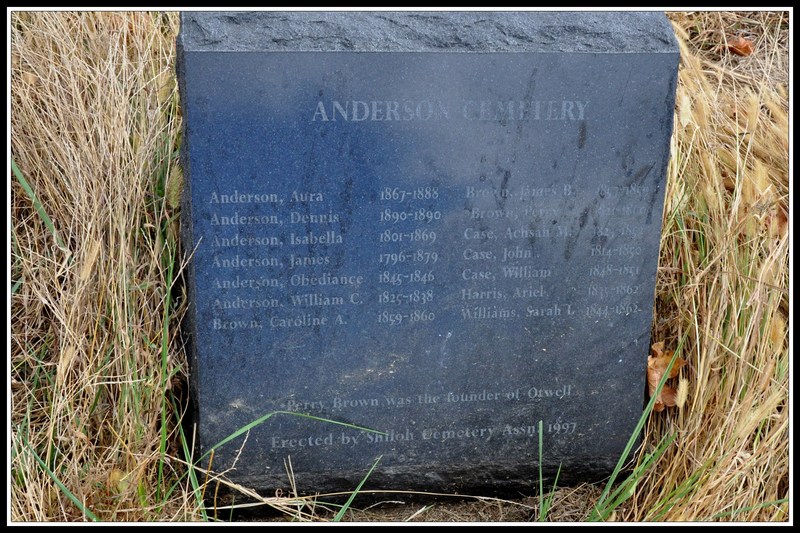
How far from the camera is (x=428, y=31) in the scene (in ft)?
7.47

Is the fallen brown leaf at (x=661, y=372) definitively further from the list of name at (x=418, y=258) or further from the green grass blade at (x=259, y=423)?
the green grass blade at (x=259, y=423)

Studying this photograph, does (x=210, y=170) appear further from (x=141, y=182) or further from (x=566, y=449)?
(x=566, y=449)

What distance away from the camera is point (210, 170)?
7.30 ft

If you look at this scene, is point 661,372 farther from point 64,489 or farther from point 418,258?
point 64,489

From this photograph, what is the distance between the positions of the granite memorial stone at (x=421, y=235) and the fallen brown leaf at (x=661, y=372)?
8cm

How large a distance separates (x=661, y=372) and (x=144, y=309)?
1715mm

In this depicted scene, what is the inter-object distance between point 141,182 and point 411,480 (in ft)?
4.28

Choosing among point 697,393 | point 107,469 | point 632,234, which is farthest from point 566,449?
point 107,469

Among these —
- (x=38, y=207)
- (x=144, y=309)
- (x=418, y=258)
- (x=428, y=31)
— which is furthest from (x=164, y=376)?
(x=428, y=31)

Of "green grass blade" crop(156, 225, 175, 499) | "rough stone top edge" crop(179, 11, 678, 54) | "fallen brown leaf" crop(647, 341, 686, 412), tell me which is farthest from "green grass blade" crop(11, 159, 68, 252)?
"fallen brown leaf" crop(647, 341, 686, 412)

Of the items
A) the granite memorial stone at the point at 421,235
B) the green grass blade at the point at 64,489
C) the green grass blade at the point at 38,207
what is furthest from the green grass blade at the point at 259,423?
the green grass blade at the point at 38,207

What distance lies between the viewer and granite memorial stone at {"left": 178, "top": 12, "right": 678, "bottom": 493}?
2227 millimetres

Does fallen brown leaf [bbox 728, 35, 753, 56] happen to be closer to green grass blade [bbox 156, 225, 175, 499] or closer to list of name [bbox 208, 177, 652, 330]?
list of name [bbox 208, 177, 652, 330]

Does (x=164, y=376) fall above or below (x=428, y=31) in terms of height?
below
